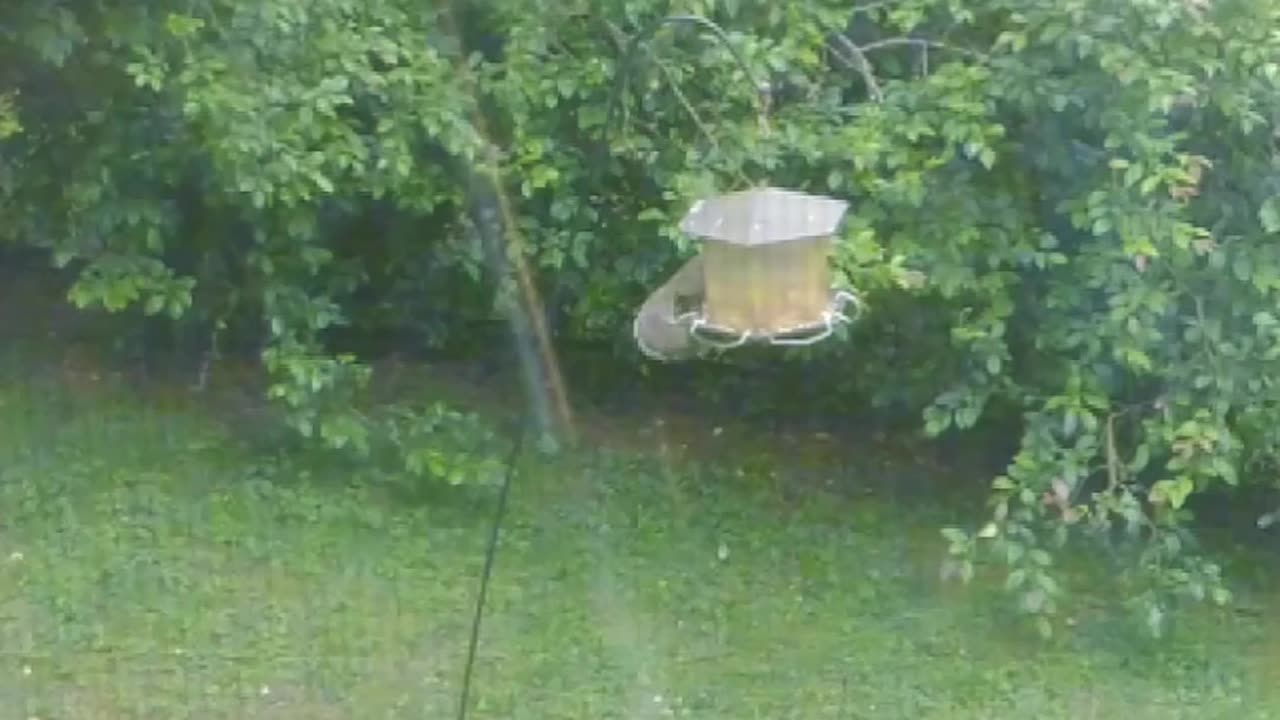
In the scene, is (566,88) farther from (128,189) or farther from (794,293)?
(794,293)

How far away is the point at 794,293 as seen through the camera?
3807 millimetres

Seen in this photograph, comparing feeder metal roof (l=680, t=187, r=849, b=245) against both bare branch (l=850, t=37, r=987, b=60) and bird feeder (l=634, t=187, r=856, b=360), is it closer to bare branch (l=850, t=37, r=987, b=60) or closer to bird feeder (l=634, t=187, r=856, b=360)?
bird feeder (l=634, t=187, r=856, b=360)

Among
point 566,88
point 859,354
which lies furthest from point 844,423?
point 566,88

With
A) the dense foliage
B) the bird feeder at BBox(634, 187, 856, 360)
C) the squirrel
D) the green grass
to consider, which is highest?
the bird feeder at BBox(634, 187, 856, 360)

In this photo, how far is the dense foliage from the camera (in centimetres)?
571

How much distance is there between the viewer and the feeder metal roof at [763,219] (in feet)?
12.1

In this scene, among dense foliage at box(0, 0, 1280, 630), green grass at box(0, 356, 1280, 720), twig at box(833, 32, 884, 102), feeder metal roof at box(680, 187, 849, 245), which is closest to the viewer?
feeder metal roof at box(680, 187, 849, 245)

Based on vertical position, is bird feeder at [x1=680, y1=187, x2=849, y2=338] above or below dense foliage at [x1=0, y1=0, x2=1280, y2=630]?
above

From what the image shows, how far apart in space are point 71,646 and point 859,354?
9.12 feet

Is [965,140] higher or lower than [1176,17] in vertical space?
lower

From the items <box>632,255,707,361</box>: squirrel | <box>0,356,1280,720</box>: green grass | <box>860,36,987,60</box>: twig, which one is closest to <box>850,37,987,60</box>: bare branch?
<box>860,36,987,60</box>: twig

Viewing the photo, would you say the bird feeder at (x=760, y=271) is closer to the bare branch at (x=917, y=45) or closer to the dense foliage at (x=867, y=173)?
the dense foliage at (x=867, y=173)

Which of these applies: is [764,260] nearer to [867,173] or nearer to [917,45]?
[867,173]

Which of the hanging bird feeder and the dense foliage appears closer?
the hanging bird feeder
